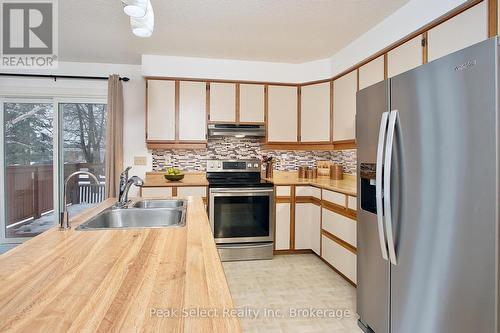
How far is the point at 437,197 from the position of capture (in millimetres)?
1346

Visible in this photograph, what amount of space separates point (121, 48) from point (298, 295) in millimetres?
3156

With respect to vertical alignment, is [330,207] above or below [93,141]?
below

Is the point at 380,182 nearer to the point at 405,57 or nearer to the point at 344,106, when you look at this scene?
the point at 405,57

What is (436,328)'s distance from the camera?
1354 mm

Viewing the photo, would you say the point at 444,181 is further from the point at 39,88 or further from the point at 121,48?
the point at 39,88

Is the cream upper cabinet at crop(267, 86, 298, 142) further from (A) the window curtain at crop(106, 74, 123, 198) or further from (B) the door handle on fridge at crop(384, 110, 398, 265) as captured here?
(B) the door handle on fridge at crop(384, 110, 398, 265)

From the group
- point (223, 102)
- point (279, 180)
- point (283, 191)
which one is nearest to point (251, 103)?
point (223, 102)

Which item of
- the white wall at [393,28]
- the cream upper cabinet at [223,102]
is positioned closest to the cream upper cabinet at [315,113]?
the white wall at [393,28]

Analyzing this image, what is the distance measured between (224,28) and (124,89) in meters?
1.73

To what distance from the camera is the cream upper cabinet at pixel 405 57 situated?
2.17 metres

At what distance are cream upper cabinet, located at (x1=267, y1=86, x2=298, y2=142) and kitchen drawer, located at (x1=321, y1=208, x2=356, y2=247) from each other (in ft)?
3.59

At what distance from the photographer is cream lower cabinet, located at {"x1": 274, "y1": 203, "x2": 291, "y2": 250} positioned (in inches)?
139

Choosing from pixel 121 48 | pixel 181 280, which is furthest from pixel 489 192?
pixel 121 48

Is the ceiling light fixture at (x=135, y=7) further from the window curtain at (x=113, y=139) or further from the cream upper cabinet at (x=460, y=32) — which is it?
the window curtain at (x=113, y=139)
